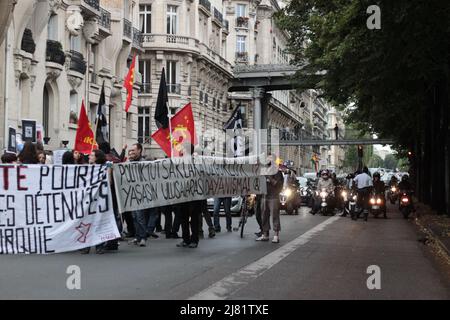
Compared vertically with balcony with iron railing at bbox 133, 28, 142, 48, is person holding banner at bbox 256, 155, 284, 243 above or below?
below

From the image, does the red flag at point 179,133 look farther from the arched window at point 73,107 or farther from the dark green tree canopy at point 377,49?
the arched window at point 73,107

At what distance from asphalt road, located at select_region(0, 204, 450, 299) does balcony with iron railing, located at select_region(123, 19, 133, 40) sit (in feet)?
92.8

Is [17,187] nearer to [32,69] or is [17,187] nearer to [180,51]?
[32,69]

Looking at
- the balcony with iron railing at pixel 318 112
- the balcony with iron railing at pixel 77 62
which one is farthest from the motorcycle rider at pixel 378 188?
the balcony with iron railing at pixel 318 112

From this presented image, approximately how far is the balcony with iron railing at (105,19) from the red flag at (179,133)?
24.0 metres

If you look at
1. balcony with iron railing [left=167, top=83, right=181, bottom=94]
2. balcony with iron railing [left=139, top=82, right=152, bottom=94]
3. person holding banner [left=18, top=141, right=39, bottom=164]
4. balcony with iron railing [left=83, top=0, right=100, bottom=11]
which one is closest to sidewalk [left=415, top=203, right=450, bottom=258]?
person holding banner [left=18, top=141, right=39, bottom=164]

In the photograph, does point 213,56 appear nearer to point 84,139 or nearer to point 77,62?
point 77,62

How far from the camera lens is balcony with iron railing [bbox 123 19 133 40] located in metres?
41.8

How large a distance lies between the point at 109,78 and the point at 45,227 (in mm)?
28493

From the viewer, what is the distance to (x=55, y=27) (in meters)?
33.8

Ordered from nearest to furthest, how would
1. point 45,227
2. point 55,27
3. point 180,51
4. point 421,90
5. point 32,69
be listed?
point 45,227 < point 421,90 < point 32,69 < point 55,27 < point 180,51

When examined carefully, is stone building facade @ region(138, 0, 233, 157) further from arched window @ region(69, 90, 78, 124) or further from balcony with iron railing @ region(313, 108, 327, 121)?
balcony with iron railing @ region(313, 108, 327, 121)

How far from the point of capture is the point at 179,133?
15914 millimetres

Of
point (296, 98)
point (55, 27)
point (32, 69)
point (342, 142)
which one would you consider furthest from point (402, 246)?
point (296, 98)
